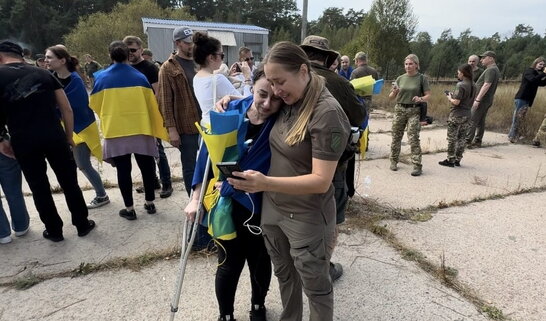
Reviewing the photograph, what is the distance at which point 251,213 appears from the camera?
2062 mm

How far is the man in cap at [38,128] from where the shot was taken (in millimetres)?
3014

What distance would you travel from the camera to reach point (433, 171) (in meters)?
5.92

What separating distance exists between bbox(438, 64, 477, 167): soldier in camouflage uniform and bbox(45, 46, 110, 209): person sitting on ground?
5.62 m

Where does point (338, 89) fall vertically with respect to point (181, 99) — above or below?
above

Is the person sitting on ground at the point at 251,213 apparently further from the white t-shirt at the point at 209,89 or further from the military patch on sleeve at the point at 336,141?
the white t-shirt at the point at 209,89

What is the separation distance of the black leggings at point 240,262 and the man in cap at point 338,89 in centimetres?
69

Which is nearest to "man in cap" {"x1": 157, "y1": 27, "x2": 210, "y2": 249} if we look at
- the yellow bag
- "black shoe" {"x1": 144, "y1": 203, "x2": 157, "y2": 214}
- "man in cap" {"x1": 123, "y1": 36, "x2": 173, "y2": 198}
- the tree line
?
"black shoe" {"x1": 144, "y1": 203, "x2": 157, "y2": 214}

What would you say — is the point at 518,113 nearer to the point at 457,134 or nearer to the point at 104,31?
the point at 457,134

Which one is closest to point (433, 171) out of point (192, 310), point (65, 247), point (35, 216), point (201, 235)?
point (201, 235)

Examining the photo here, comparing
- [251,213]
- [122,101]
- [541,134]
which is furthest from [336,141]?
[541,134]


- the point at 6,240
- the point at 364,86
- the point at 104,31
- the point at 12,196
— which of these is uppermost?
the point at 104,31

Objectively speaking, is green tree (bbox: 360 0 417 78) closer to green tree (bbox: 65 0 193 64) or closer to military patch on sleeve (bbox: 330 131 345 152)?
green tree (bbox: 65 0 193 64)

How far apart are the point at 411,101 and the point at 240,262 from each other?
14.4 feet

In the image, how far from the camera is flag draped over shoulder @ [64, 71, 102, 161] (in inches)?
155
